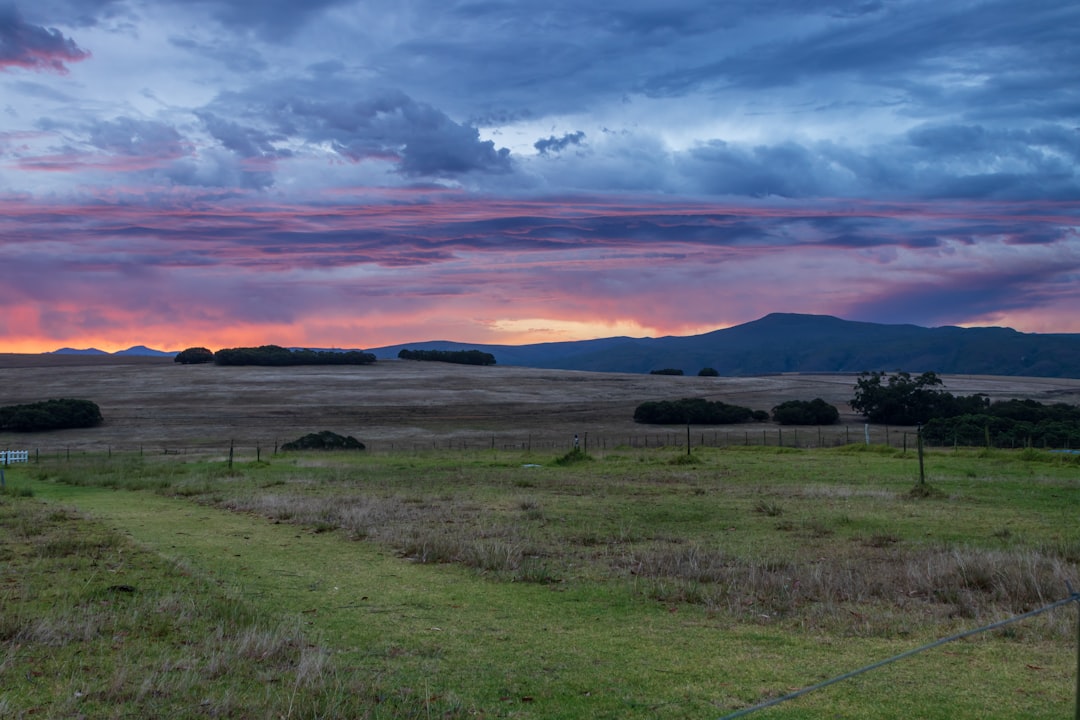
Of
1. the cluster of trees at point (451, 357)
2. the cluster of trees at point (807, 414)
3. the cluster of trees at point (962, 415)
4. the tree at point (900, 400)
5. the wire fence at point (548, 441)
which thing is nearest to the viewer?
the wire fence at point (548, 441)

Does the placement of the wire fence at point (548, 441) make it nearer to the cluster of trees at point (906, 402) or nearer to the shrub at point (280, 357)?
the cluster of trees at point (906, 402)

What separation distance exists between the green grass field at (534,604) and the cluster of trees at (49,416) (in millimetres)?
48799

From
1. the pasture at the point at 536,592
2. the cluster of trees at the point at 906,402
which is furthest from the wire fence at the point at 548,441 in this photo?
the pasture at the point at 536,592

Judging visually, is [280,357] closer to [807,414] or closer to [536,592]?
[807,414]

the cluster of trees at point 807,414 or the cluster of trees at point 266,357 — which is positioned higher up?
the cluster of trees at point 266,357

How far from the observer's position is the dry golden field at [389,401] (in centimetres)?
6369

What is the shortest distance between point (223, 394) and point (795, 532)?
254 ft

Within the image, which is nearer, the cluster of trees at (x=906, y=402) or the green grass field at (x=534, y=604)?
the green grass field at (x=534, y=604)

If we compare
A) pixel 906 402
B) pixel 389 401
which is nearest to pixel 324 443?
pixel 389 401

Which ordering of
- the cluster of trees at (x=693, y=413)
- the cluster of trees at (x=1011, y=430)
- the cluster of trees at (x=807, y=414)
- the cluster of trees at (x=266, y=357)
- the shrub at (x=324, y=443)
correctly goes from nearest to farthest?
Result: the cluster of trees at (x=1011, y=430)
the shrub at (x=324, y=443)
the cluster of trees at (x=807, y=414)
the cluster of trees at (x=693, y=413)
the cluster of trees at (x=266, y=357)

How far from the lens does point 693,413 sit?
77.3 metres

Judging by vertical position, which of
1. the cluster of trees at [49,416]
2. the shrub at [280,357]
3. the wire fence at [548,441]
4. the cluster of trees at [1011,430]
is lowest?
the wire fence at [548,441]

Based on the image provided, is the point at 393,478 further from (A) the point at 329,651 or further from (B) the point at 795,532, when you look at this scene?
(A) the point at 329,651

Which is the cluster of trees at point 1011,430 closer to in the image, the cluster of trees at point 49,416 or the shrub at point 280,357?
the cluster of trees at point 49,416
